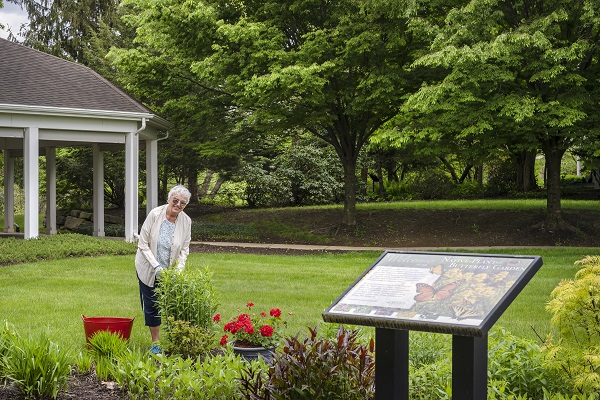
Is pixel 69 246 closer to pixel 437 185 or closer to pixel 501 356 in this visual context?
pixel 501 356

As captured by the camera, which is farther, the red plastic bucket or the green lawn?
the green lawn

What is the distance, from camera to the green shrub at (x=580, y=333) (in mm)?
4746

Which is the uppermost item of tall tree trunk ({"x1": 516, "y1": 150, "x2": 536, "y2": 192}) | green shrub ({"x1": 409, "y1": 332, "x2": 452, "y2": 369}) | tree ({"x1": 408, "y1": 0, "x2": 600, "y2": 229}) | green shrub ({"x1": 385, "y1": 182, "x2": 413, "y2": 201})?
tree ({"x1": 408, "y1": 0, "x2": 600, "y2": 229})

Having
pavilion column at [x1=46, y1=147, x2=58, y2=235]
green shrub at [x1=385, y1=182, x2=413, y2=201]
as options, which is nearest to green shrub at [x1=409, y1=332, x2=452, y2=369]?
pavilion column at [x1=46, y1=147, x2=58, y2=235]

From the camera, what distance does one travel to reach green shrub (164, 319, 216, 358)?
6273 mm

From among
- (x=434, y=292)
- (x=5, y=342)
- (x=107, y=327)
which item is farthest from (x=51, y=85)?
(x=434, y=292)

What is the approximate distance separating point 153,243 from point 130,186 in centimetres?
1291

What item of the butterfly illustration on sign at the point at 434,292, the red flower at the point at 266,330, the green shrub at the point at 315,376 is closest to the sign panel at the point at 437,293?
the butterfly illustration on sign at the point at 434,292

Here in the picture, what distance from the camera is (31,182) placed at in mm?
17828

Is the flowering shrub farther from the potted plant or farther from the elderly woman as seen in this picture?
the elderly woman

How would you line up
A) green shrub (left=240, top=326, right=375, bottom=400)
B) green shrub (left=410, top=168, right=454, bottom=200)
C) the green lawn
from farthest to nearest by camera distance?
green shrub (left=410, top=168, right=454, bottom=200) < the green lawn < green shrub (left=240, top=326, right=375, bottom=400)

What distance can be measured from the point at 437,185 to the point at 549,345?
25.7 metres

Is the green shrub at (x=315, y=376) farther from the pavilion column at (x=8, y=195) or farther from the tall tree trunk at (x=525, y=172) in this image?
the tall tree trunk at (x=525, y=172)

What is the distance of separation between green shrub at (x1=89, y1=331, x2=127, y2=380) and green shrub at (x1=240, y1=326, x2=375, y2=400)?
1.48 meters
